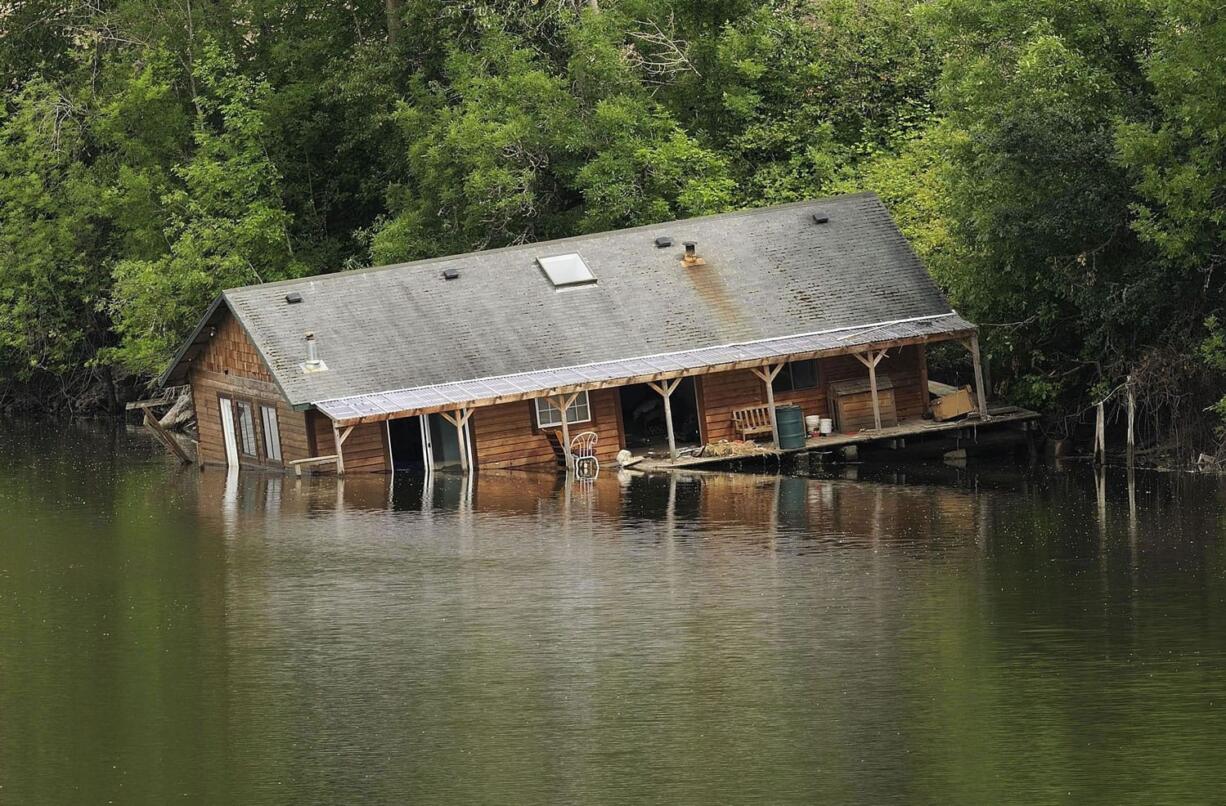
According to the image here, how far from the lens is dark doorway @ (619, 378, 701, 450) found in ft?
160

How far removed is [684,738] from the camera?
24.9 m

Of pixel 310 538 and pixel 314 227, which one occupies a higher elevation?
pixel 314 227

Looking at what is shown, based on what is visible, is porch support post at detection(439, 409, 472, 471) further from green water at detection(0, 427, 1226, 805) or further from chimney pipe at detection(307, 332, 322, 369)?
chimney pipe at detection(307, 332, 322, 369)

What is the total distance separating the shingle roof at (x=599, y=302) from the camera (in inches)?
1797

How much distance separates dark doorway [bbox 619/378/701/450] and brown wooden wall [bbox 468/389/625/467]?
5.52 feet

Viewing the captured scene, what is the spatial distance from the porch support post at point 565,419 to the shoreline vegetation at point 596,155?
927 cm

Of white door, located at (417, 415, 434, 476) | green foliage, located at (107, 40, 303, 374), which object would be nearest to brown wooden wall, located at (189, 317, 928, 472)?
white door, located at (417, 415, 434, 476)

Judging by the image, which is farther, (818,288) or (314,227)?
(314,227)

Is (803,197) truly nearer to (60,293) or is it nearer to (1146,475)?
(1146,475)

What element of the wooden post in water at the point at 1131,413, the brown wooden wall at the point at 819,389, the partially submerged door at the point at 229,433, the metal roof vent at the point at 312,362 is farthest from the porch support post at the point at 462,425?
the wooden post in water at the point at 1131,413

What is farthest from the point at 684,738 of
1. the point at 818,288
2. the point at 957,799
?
the point at 818,288

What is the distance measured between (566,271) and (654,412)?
401 cm

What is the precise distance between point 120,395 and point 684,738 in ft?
135

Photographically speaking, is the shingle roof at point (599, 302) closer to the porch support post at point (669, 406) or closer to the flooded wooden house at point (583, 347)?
the flooded wooden house at point (583, 347)
